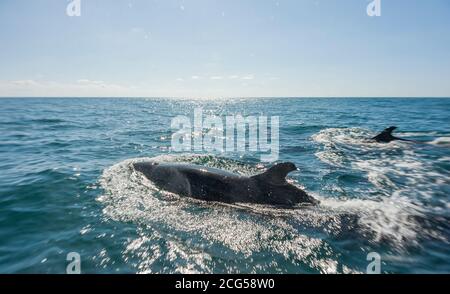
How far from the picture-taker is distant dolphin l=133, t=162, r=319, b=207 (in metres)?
8.80

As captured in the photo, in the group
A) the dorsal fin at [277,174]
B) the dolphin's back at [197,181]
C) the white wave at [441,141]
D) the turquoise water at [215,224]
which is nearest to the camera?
the turquoise water at [215,224]

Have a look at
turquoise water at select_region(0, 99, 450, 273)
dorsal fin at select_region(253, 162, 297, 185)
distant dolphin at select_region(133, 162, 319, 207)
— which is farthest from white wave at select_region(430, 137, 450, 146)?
dorsal fin at select_region(253, 162, 297, 185)

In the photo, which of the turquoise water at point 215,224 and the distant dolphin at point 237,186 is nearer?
the turquoise water at point 215,224

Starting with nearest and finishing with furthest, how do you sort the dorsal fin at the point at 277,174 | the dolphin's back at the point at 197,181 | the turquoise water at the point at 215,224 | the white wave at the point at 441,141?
the turquoise water at the point at 215,224
the dorsal fin at the point at 277,174
the dolphin's back at the point at 197,181
the white wave at the point at 441,141

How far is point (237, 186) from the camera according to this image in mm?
9227

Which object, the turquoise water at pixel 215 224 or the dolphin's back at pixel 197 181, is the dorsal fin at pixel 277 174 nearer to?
the dolphin's back at pixel 197 181

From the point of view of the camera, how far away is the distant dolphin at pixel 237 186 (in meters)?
8.80

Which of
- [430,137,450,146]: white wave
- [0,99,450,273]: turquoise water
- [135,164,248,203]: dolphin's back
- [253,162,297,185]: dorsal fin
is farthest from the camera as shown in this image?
[430,137,450,146]: white wave

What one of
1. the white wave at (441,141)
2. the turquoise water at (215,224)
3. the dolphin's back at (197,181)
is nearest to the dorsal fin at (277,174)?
the dolphin's back at (197,181)

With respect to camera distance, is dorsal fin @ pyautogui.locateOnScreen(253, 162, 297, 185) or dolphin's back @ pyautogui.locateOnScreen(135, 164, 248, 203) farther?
dolphin's back @ pyautogui.locateOnScreen(135, 164, 248, 203)

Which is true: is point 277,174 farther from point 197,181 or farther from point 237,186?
point 197,181

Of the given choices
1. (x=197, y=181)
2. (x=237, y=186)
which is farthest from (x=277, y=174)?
(x=197, y=181)

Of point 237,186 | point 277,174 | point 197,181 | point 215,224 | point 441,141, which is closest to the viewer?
point 215,224

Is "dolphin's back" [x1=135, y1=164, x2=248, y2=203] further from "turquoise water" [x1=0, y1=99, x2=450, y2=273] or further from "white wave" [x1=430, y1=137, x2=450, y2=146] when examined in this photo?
"white wave" [x1=430, y1=137, x2=450, y2=146]
